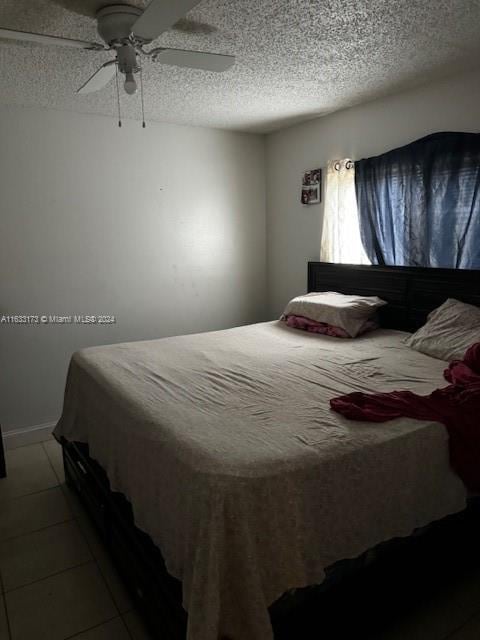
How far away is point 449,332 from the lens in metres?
2.50

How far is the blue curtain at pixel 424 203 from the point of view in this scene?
2.64 m

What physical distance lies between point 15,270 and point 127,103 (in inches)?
57.6

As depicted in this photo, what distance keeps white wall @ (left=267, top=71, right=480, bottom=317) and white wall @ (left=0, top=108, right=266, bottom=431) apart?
248 millimetres

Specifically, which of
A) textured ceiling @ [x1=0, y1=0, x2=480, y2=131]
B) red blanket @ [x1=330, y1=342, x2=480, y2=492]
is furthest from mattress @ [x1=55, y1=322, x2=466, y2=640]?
textured ceiling @ [x1=0, y1=0, x2=480, y2=131]

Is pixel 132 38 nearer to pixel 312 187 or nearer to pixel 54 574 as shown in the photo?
pixel 312 187

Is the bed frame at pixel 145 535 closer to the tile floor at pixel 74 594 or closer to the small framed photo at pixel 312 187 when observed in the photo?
the tile floor at pixel 74 594

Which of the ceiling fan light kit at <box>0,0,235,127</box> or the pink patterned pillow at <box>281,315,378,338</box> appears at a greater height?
the ceiling fan light kit at <box>0,0,235,127</box>

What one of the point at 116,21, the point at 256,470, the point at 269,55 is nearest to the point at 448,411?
the point at 256,470

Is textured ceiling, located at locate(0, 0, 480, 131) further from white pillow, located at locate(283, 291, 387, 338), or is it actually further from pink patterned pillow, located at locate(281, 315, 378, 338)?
pink patterned pillow, located at locate(281, 315, 378, 338)

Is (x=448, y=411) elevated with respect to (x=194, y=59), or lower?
lower

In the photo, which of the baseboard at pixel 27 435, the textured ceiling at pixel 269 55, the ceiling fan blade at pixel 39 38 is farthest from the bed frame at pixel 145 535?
the ceiling fan blade at pixel 39 38

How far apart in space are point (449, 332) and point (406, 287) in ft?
2.02

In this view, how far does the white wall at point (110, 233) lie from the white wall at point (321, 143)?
25 cm

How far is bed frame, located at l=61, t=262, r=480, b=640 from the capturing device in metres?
1.45
